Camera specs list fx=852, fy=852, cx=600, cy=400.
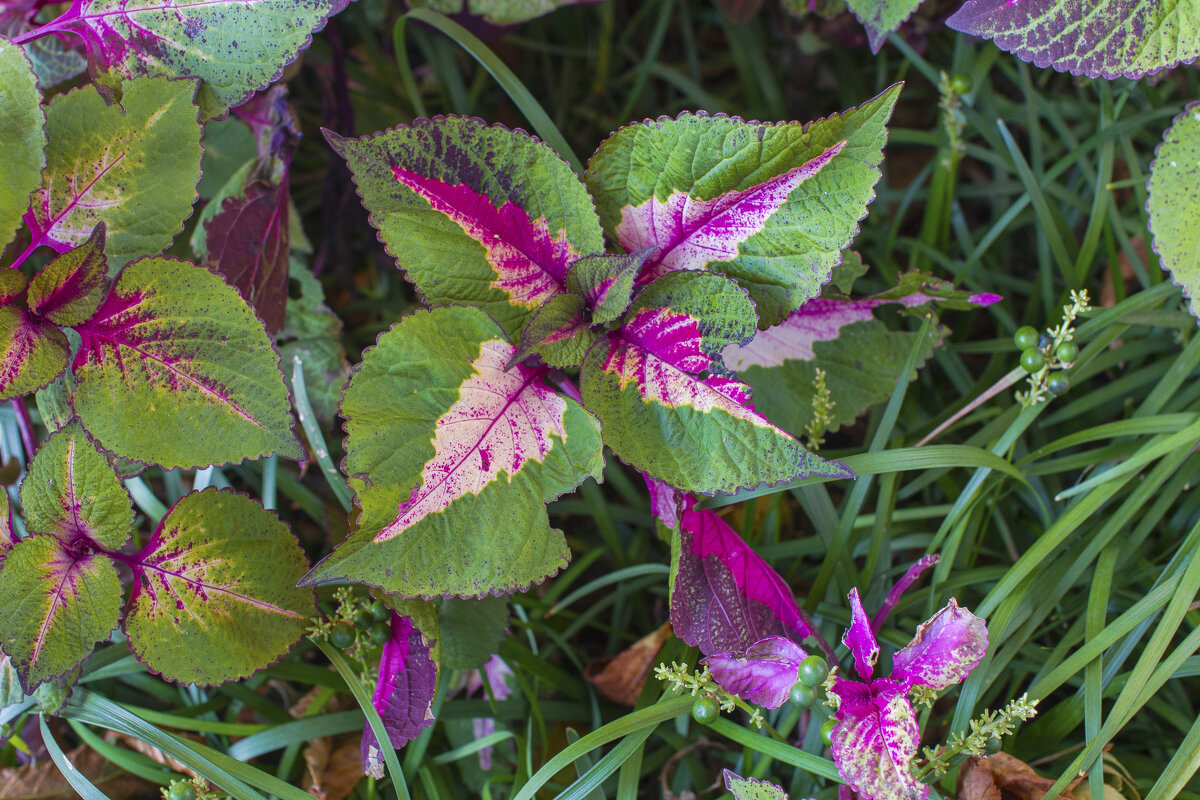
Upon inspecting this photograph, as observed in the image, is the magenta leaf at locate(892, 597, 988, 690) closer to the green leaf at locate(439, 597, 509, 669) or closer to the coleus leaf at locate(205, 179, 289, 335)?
the green leaf at locate(439, 597, 509, 669)

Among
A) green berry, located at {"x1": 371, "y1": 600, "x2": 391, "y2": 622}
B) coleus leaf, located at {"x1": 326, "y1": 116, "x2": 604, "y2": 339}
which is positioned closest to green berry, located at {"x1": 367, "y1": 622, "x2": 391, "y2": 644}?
green berry, located at {"x1": 371, "y1": 600, "x2": 391, "y2": 622}

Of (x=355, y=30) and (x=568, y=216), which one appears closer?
(x=568, y=216)

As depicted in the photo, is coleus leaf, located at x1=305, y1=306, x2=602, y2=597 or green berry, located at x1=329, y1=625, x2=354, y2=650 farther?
green berry, located at x1=329, y1=625, x2=354, y2=650

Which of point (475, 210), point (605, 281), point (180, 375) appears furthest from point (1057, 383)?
point (180, 375)

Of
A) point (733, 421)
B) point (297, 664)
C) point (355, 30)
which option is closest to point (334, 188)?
point (355, 30)

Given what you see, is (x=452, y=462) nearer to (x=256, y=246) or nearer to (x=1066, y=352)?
(x=256, y=246)

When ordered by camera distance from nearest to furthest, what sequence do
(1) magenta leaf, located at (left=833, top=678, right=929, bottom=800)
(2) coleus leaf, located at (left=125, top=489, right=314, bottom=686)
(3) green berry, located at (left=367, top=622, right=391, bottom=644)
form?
(1) magenta leaf, located at (left=833, top=678, right=929, bottom=800)
(2) coleus leaf, located at (left=125, top=489, right=314, bottom=686)
(3) green berry, located at (left=367, top=622, right=391, bottom=644)

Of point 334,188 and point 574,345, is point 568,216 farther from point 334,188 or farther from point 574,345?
point 334,188
